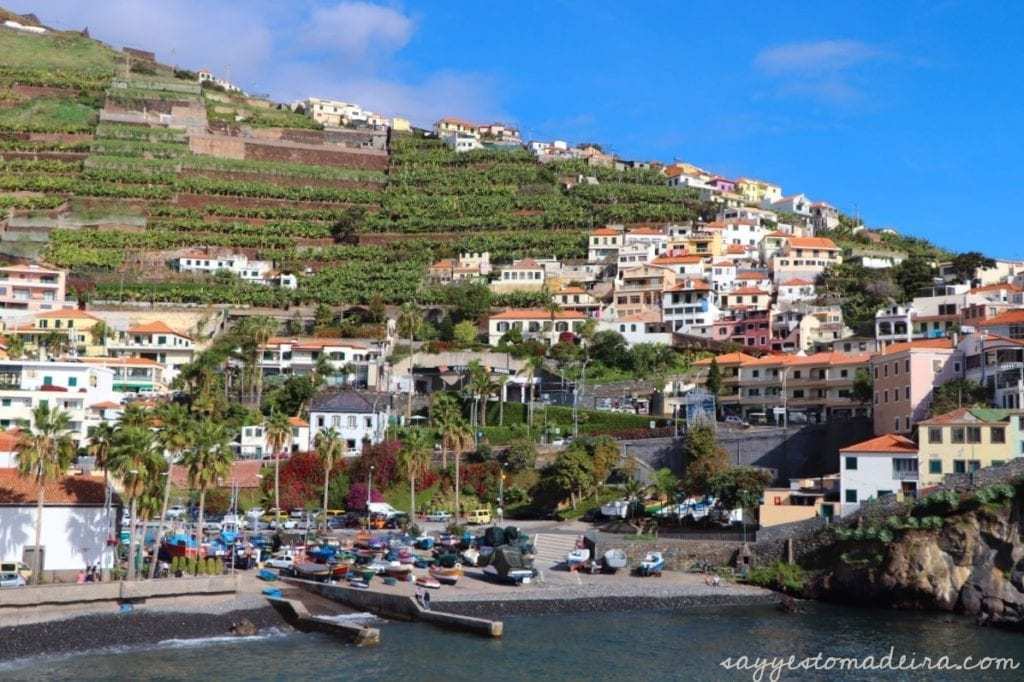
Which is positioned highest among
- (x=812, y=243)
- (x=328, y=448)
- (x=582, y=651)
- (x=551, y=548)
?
(x=812, y=243)

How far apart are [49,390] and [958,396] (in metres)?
61.1

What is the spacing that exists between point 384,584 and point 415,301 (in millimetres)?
61925

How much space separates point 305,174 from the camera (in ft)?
520

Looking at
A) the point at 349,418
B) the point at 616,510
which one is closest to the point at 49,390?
the point at 349,418

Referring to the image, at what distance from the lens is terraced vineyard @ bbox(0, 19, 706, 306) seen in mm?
126875

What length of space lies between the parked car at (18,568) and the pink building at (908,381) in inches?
1988

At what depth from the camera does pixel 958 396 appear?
74.2 meters

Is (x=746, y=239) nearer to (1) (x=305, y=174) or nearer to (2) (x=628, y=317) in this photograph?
(2) (x=628, y=317)

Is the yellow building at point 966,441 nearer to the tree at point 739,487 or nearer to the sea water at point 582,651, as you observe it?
the tree at point 739,487

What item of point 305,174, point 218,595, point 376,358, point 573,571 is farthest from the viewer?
point 305,174

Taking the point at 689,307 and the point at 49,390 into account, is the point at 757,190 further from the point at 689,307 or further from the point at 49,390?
the point at 49,390

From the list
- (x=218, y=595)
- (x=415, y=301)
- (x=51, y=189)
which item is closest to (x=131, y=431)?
(x=218, y=595)

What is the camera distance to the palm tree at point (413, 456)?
7406 cm

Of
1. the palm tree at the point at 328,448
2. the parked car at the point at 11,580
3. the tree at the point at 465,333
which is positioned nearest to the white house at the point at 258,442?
the palm tree at the point at 328,448
